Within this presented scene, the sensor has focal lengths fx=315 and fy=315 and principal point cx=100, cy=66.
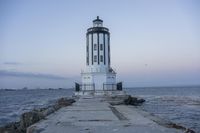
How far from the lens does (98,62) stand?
32188 millimetres

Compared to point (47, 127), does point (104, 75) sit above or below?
above

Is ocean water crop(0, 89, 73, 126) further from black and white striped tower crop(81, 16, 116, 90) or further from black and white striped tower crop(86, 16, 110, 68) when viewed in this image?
black and white striped tower crop(86, 16, 110, 68)

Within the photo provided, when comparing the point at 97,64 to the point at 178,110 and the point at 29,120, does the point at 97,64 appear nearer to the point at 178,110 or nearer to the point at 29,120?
the point at 178,110

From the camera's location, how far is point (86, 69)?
108 ft

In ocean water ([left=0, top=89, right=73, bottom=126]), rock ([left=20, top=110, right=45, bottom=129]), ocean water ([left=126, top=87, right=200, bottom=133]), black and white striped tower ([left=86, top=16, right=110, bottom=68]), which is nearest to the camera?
rock ([left=20, top=110, right=45, bottom=129])

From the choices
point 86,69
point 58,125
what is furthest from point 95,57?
point 58,125

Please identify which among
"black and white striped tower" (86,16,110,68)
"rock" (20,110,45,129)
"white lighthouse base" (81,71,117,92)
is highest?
"black and white striped tower" (86,16,110,68)

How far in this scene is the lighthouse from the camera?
104 feet

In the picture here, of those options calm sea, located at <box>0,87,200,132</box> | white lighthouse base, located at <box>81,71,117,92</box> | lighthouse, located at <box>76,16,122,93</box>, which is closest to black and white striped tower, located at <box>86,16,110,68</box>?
lighthouse, located at <box>76,16,122,93</box>

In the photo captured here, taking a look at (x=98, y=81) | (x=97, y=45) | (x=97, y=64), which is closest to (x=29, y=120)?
(x=98, y=81)

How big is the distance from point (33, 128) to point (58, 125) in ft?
3.17

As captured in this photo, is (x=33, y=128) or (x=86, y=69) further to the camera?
(x=86, y=69)

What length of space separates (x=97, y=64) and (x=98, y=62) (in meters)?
0.23

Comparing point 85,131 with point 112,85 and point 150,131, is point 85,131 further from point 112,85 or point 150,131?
point 112,85
